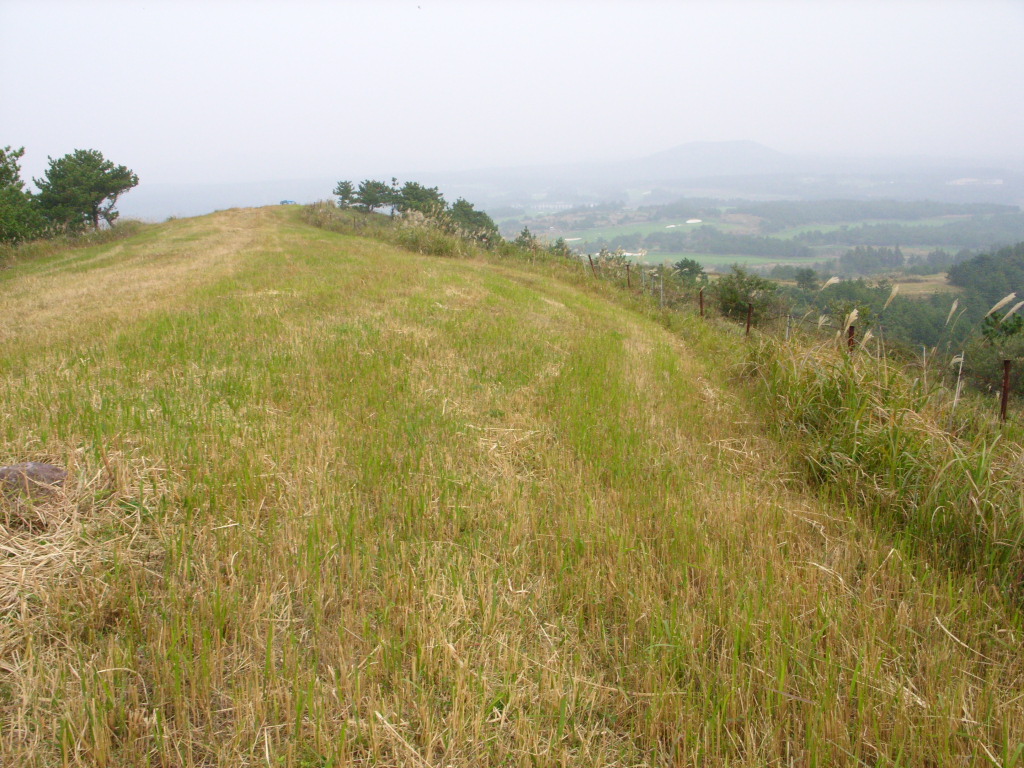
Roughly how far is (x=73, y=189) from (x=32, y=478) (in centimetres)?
3290

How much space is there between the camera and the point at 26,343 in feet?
21.1

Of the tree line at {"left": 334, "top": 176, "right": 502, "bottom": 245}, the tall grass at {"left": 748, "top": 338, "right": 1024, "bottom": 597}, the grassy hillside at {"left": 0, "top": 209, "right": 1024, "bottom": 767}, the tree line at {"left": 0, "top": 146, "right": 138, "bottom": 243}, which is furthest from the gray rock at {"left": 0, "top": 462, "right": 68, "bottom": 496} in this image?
the tree line at {"left": 334, "top": 176, "right": 502, "bottom": 245}

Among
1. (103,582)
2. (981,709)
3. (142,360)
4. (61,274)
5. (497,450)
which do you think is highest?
(61,274)

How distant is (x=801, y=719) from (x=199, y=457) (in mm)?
3562

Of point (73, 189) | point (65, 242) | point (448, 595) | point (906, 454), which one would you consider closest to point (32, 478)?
point (448, 595)

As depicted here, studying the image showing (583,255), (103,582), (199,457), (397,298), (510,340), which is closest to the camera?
(103,582)

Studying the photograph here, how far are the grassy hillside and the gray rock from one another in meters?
0.09

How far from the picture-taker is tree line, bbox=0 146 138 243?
2195 centimetres

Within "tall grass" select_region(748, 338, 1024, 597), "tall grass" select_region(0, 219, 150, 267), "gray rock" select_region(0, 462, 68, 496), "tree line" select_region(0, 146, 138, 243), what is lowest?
"tall grass" select_region(748, 338, 1024, 597)

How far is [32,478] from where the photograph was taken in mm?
2855

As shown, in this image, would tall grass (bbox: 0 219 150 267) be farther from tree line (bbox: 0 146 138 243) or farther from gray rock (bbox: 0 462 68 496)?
gray rock (bbox: 0 462 68 496)

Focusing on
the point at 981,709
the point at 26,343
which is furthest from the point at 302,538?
the point at 26,343

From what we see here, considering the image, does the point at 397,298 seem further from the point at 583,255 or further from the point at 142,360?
the point at 583,255

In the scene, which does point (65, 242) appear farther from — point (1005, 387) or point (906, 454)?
point (1005, 387)
